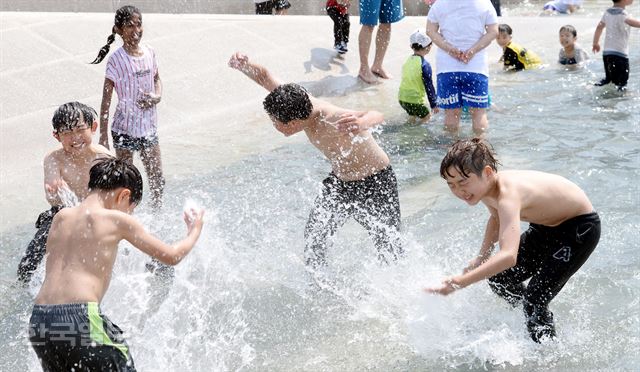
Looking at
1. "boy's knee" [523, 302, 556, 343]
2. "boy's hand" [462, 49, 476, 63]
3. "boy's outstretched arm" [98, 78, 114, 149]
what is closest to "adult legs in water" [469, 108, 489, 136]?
"boy's hand" [462, 49, 476, 63]

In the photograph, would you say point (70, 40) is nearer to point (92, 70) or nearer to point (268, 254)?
point (92, 70)

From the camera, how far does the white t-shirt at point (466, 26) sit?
7.66m

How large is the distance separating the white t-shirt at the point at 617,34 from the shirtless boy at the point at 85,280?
7249 millimetres

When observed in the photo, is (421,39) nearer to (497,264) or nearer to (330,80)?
(330,80)

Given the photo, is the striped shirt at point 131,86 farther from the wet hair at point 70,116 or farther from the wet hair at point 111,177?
the wet hair at point 111,177

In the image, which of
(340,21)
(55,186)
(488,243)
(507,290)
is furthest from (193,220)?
(340,21)

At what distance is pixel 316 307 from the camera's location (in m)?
5.00

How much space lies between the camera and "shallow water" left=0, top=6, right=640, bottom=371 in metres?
4.39

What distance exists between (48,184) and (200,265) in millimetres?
1192

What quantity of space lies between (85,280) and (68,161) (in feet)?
5.40

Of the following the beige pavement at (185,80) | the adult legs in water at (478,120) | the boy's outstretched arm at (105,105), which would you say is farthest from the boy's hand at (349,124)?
the adult legs in water at (478,120)

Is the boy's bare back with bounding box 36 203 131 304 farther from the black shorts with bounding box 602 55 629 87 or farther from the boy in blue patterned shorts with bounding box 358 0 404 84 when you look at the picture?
the black shorts with bounding box 602 55 629 87

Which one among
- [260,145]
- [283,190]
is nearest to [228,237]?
[283,190]

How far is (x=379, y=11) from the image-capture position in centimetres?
1018
